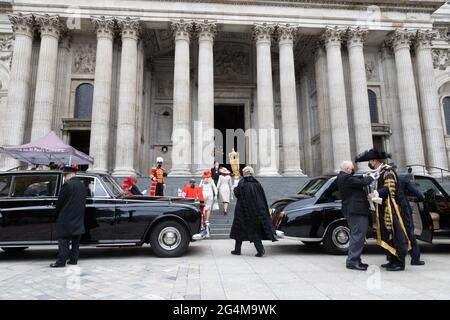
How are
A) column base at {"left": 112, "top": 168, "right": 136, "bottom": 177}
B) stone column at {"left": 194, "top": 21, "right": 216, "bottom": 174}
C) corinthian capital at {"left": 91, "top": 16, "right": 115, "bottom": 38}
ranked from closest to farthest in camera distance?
1. column base at {"left": 112, "top": 168, "right": 136, "bottom": 177}
2. stone column at {"left": 194, "top": 21, "right": 216, "bottom": 174}
3. corinthian capital at {"left": 91, "top": 16, "right": 115, "bottom": 38}

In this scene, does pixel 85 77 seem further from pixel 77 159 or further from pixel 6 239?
pixel 6 239

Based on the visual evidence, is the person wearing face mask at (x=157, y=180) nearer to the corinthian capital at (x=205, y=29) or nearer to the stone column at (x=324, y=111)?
Answer: the corinthian capital at (x=205, y=29)

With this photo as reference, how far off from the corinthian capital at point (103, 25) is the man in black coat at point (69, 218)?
16603 mm

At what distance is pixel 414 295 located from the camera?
3.96 meters

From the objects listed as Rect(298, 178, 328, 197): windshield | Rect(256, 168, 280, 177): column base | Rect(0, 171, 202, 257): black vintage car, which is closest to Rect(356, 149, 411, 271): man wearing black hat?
Rect(298, 178, 328, 197): windshield

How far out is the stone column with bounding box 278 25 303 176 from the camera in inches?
781

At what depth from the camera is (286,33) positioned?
20.8 m

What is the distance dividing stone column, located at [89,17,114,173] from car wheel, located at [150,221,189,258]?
12.6 metres

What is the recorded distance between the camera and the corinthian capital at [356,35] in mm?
21328

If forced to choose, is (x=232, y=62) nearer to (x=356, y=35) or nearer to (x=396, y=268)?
(x=356, y=35)

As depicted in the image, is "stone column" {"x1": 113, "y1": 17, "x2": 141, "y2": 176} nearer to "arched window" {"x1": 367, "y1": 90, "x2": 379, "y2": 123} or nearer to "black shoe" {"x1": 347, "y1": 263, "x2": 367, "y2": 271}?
"black shoe" {"x1": 347, "y1": 263, "x2": 367, "y2": 271}

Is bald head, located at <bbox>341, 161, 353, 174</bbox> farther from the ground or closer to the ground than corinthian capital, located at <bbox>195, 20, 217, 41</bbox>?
closer to the ground

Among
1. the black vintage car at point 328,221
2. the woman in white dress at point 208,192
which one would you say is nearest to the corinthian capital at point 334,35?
the woman in white dress at point 208,192
